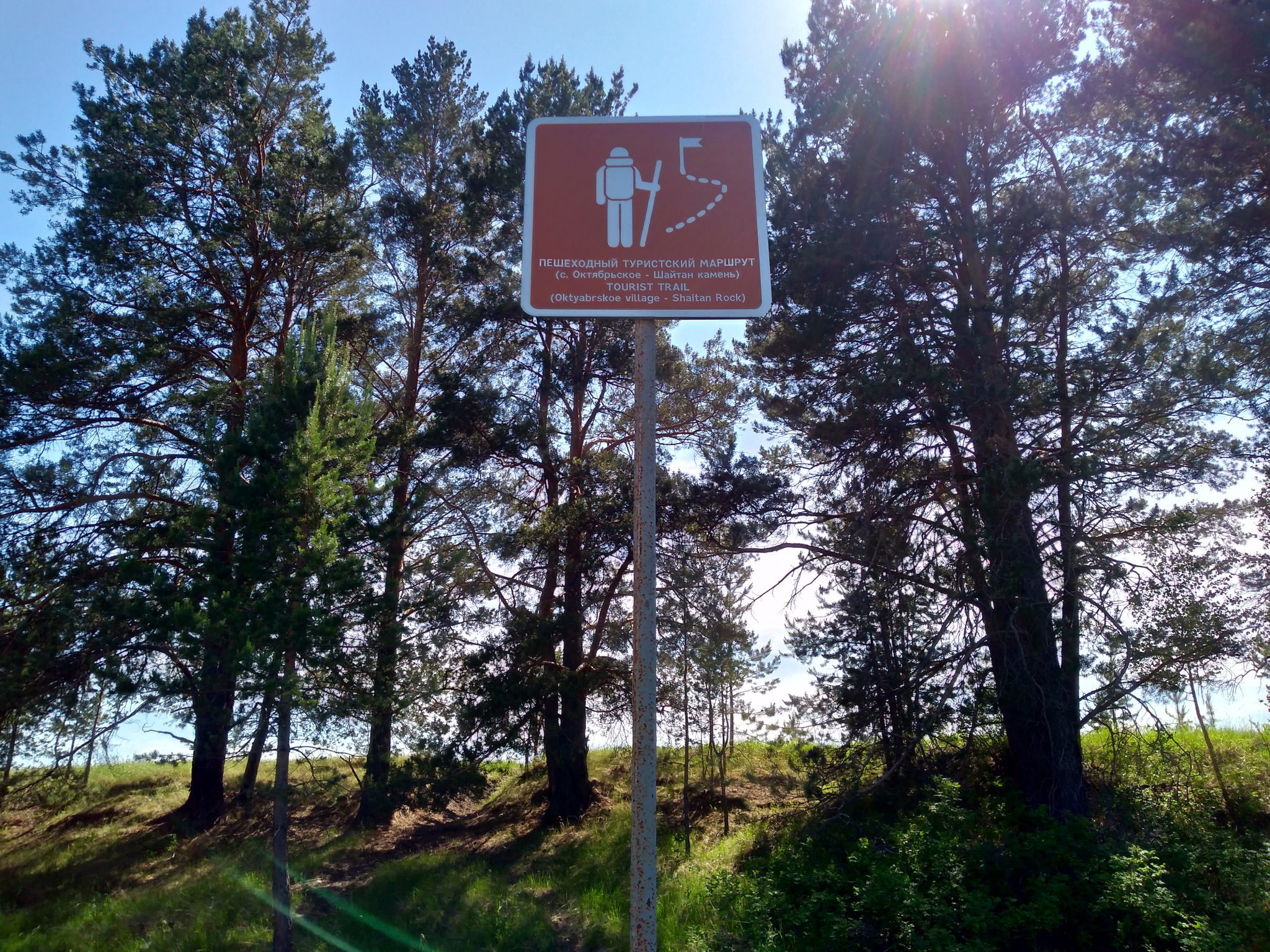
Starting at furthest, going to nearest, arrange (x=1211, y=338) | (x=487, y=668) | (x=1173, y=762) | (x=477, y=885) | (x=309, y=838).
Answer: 1. (x=309, y=838)
2. (x=487, y=668)
3. (x=477, y=885)
4. (x=1211, y=338)
5. (x=1173, y=762)

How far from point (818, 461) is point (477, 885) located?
8789 mm

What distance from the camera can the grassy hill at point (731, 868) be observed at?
8305 mm

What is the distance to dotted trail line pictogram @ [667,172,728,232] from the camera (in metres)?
6.08

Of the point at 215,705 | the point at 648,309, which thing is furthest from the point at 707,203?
the point at 215,705

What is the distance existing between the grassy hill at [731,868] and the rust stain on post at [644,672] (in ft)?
13.7

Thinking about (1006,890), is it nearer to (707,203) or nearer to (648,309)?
(648,309)

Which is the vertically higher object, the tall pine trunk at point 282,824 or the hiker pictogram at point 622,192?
the hiker pictogram at point 622,192

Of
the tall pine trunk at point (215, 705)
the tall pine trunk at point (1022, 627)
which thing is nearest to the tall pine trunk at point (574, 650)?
the tall pine trunk at point (215, 705)

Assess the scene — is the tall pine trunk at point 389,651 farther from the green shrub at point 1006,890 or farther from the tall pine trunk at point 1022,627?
the tall pine trunk at point 1022,627

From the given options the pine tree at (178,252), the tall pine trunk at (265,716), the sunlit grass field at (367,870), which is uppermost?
the pine tree at (178,252)

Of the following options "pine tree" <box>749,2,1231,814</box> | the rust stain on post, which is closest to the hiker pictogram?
the rust stain on post

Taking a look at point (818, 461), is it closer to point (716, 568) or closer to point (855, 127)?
point (716, 568)

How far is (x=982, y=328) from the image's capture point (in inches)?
471

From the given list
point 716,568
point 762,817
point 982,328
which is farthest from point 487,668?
point 982,328
